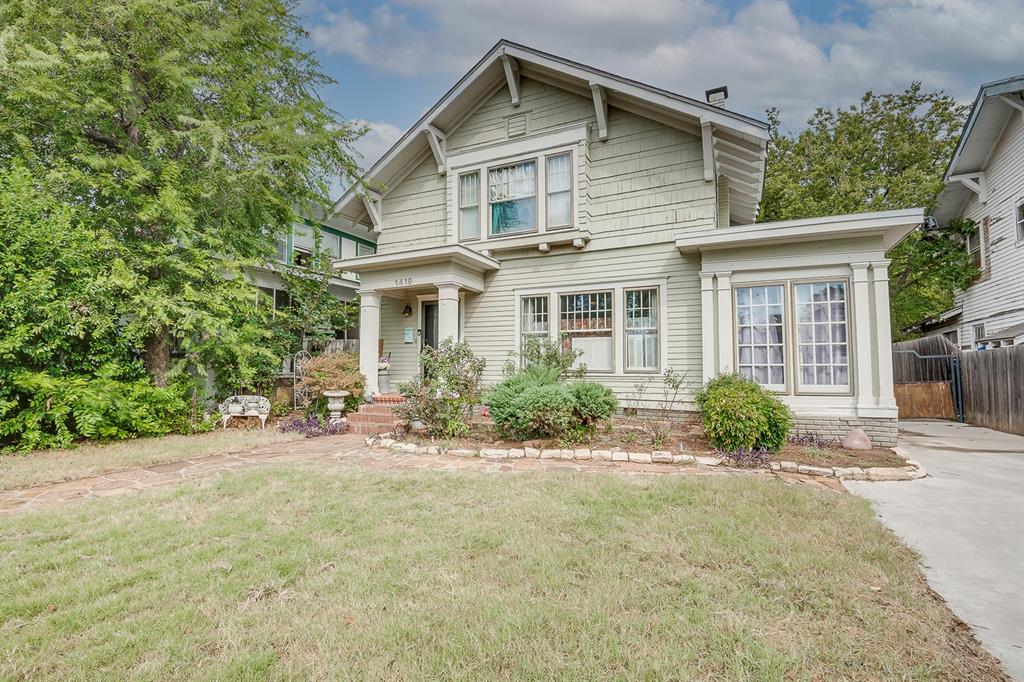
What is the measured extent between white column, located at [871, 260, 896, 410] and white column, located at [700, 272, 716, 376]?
2423mm

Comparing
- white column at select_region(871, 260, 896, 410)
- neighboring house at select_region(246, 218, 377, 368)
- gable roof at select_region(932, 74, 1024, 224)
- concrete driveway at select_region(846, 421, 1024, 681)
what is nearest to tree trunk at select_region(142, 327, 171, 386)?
neighboring house at select_region(246, 218, 377, 368)

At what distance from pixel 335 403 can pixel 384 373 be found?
185 centimetres

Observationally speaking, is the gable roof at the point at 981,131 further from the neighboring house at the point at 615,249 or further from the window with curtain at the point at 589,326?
the window with curtain at the point at 589,326

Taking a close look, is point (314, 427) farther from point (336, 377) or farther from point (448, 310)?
point (448, 310)

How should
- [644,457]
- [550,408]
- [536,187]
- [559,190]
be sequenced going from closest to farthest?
1. [644,457]
2. [550,408]
3. [559,190]
4. [536,187]

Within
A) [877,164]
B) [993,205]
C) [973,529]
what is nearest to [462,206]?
[973,529]

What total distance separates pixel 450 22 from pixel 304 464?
36.8 feet

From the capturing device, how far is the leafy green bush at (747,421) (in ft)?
21.0

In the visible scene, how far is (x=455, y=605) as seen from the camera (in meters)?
2.66

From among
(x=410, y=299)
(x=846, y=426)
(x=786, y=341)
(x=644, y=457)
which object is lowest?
(x=644, y=457)

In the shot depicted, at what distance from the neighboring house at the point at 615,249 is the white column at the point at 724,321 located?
0.08 feet

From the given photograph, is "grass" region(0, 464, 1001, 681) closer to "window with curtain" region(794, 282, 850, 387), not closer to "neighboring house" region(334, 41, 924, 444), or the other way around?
"window with curtain" region(794, 282, 850, 387)

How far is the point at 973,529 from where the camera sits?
13.4 ft

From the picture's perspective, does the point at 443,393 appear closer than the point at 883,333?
No
